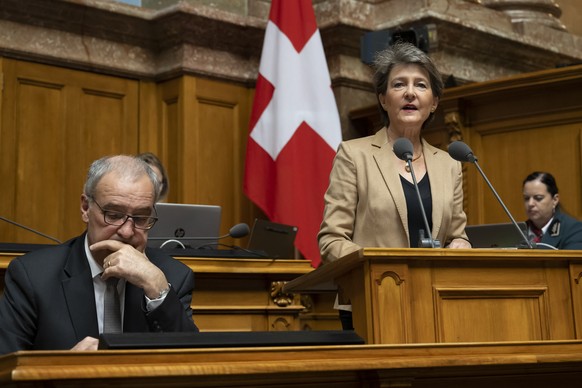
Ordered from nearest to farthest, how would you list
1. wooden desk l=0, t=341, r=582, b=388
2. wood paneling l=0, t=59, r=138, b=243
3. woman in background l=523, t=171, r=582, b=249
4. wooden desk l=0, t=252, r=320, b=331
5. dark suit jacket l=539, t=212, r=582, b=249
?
1. wooden desk l=0, t=341, r=582, b=388
2. wooden desk l=0, t=252, r=320, b=331
3. dark suit jacket l=539, t=212, r=582, b=249
4. woman in background l=523, t=171, r=582, b=249
5. wood paneling l=0, t=59, r=138, b=243

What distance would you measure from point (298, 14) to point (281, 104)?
637mm

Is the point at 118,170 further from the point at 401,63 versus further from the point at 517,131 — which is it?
the point at 517,131

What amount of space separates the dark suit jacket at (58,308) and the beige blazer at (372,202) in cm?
73

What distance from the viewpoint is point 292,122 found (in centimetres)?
709

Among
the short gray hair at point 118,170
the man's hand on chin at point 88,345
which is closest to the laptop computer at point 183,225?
the short gray hair at point 118,170

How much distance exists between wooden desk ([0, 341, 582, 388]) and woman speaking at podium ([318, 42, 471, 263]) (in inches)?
30.2

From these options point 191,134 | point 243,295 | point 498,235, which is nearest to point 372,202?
point 243,295

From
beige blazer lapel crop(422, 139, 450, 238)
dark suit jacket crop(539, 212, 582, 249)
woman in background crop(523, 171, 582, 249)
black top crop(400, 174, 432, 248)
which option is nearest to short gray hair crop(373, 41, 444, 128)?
beige blazer lapel crop(422, 139, 450, 238)

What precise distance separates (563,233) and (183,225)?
2.33m

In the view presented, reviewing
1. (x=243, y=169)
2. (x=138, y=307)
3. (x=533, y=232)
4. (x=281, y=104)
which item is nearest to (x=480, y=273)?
(x=138, y=307)

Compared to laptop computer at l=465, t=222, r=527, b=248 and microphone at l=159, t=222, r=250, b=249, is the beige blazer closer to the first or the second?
microphone at l=159, t=222, r=250, b=249

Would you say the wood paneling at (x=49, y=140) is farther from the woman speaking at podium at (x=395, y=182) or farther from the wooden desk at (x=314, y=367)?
the wooden desk at (x=314, y=367)

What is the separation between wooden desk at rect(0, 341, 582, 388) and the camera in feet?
6.72

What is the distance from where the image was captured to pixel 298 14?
7164mm
